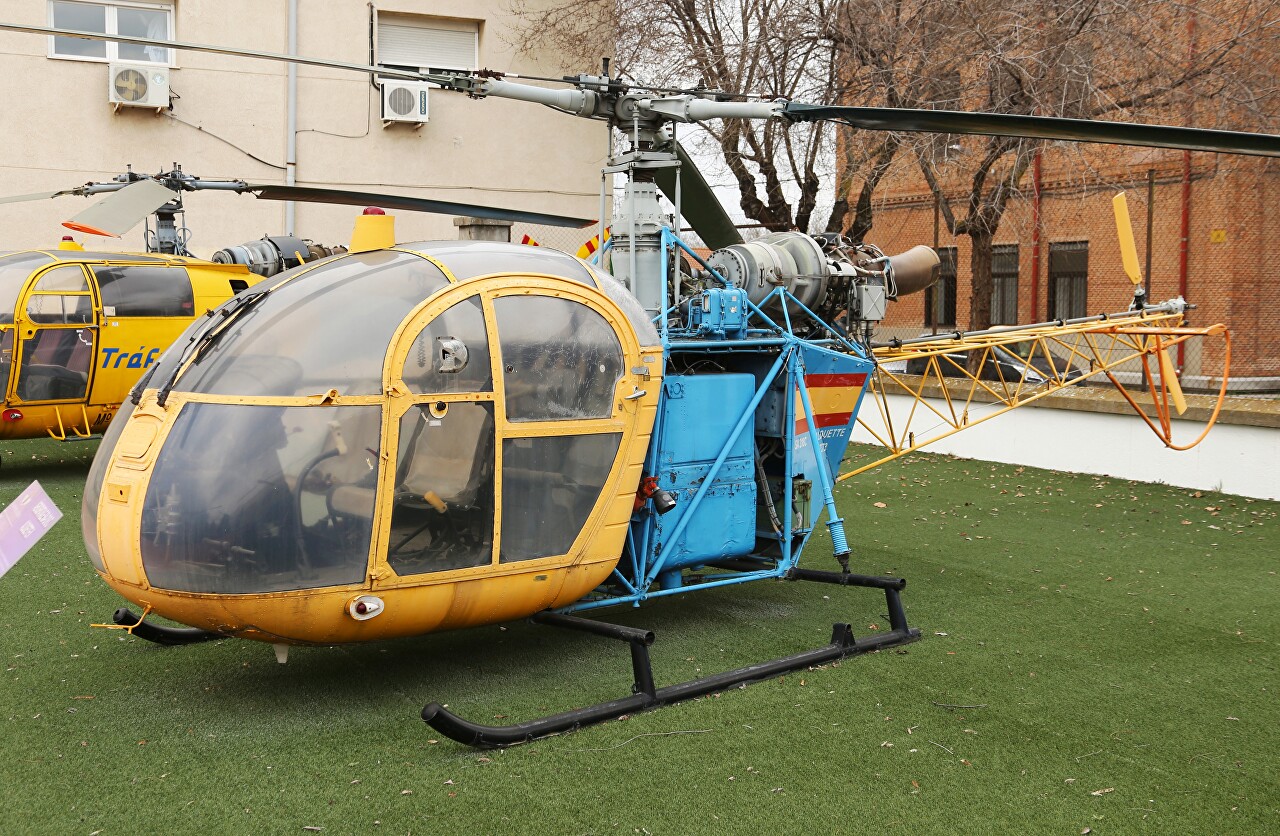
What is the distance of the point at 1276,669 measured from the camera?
5508 millimetres

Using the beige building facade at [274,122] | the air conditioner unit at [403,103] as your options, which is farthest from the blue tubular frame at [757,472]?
the air conditioner unit at [403,103]

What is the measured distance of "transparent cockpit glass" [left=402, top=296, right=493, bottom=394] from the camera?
4.42 meters

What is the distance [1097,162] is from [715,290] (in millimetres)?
12267

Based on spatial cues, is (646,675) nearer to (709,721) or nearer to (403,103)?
(709,721)

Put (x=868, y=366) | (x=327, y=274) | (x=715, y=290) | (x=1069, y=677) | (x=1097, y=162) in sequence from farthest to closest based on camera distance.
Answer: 1. (x=1097, y=162)
2. (x=868, y=366)
3. (x=715, y=290)
4. (x=1069, y=677)
5. (x=327, y=274)

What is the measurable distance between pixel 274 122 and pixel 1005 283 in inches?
472

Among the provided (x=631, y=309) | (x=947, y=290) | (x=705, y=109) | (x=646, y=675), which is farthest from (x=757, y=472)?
(x=947, y=290)

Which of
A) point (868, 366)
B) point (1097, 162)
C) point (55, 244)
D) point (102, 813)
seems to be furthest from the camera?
point (1097, 162)

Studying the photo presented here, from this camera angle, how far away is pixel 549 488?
15.8ft

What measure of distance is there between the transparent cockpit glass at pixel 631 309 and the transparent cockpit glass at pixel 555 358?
168mm

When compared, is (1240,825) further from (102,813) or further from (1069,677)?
(102,813)

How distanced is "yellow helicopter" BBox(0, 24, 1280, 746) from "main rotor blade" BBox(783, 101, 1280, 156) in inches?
0.7

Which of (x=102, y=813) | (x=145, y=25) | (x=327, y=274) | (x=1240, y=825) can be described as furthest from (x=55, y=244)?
(x=1240, y=825)

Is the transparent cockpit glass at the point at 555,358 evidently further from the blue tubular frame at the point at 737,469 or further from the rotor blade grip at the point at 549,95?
the rotor blade grip at the point at 549,95
